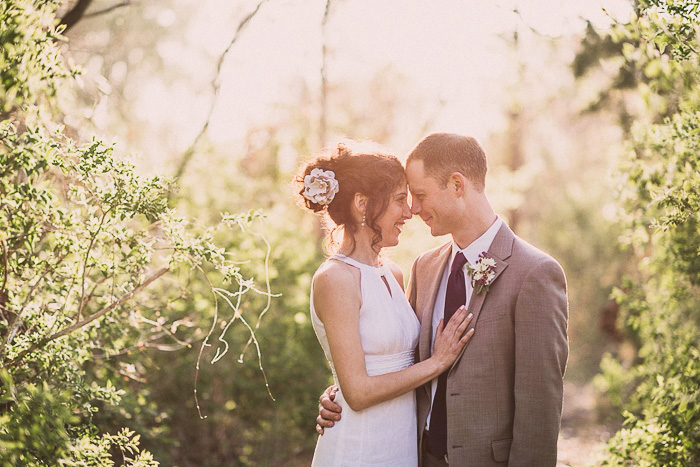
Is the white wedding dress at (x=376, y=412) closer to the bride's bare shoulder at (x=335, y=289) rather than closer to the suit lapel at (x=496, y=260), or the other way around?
the bride's bare shoulder at (x=335, y=289)

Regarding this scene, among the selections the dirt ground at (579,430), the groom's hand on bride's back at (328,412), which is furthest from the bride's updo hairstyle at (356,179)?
the dirt ground at (579,430)

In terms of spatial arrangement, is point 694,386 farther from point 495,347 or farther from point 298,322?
point 298,322

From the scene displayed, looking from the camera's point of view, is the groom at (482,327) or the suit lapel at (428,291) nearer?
the groom at (482,327)

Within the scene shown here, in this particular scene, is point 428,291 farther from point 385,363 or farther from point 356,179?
point 356,179

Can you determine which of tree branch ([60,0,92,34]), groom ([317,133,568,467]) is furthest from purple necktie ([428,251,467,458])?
tree branch ([60,0,92,34])

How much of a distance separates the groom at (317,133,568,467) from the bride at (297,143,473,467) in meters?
0.09

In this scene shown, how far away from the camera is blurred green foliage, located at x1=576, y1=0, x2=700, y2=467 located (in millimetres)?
2711

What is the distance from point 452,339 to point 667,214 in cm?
121

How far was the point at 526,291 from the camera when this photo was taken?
3.03 metres

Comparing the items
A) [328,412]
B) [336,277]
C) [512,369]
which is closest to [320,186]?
[336,277]

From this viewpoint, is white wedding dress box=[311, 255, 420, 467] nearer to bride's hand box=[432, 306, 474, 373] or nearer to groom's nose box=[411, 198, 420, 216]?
bride's hand box=[432, 306, 474, 373]

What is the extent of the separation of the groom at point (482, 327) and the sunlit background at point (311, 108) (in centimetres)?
38

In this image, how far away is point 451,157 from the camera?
336 centimetres

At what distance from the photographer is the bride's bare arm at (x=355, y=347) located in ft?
10.1
